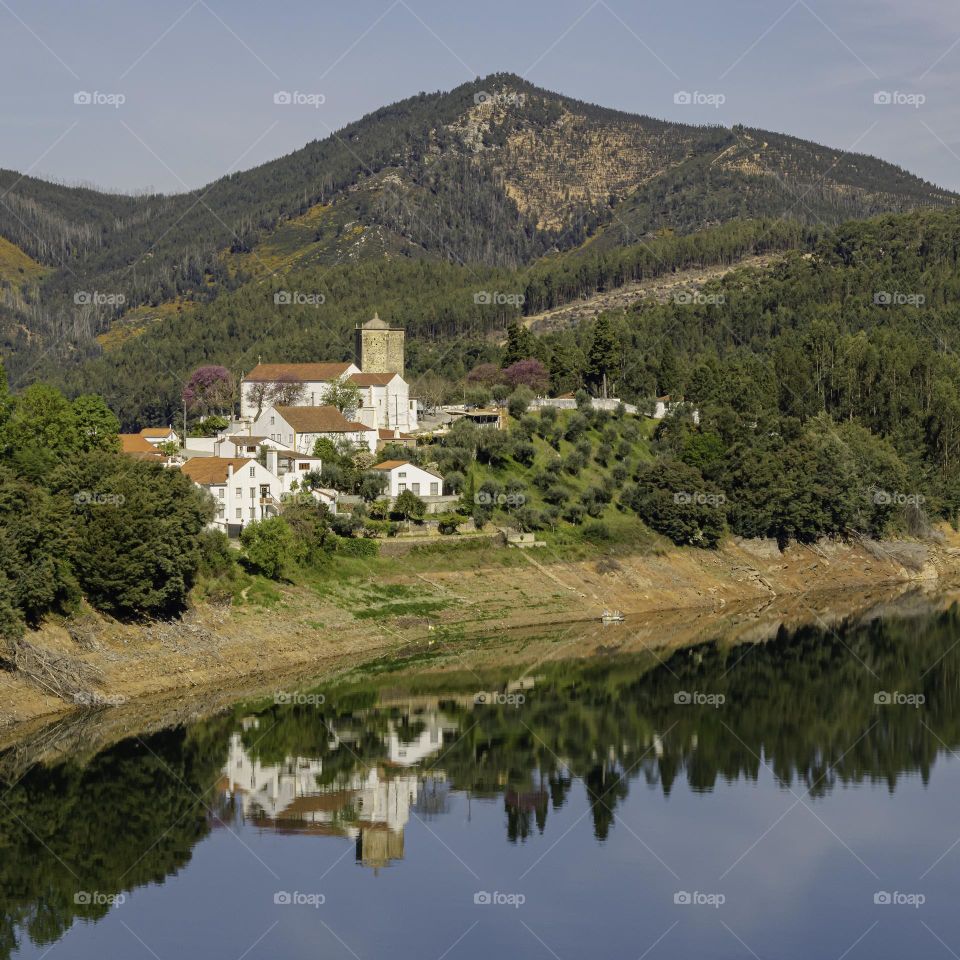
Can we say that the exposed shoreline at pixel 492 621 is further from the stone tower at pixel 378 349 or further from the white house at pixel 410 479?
the stone tower at pixel 378 349

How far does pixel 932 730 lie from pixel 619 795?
18138 millimetres

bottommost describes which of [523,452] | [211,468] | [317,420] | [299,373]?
[211,468]

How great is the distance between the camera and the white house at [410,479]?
98125 mm

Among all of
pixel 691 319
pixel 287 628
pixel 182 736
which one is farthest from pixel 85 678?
pixel 691 319

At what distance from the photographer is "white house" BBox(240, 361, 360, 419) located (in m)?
120

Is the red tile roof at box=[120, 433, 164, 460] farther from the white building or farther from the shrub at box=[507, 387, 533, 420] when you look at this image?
the white building

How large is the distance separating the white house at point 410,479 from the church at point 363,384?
1379 centimetres

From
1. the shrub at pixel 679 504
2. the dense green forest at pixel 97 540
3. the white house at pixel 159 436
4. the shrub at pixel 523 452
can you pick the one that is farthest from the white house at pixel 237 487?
the shrub at pixel 679 504

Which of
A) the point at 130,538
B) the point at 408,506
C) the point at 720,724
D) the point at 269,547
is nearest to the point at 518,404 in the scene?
the point at 408,506

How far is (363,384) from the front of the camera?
116875 mm

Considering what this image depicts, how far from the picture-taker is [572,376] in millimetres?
132750

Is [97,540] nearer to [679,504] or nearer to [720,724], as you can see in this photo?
[720,724]

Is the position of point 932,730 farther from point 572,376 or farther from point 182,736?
point 572,376

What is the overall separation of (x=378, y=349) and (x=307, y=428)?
23.7 m
